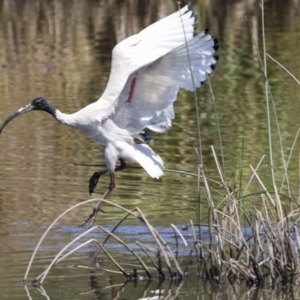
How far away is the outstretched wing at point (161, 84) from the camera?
7035 mm

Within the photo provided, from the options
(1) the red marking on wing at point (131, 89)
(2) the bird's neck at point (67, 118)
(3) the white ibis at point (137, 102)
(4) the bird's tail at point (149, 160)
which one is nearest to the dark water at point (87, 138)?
(4) the bird's tail at point (149, 160)

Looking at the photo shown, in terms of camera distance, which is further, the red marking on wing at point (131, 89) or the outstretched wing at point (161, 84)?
the red marking on wing at point (131, 89)

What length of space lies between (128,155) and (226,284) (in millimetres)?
2051

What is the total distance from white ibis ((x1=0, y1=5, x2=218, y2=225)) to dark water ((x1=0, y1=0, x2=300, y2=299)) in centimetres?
49

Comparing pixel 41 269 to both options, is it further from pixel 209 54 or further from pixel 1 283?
pixel 209 54

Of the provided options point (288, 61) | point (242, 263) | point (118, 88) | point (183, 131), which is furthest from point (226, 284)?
point (288, 61)

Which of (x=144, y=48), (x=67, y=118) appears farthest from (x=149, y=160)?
(x=144, y=48)

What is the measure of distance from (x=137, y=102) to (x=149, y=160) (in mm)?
505

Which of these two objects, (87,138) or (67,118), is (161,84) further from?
(87,138)

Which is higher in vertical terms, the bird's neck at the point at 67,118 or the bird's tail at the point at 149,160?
the bird's neck at the point at 67,118

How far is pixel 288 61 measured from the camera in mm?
17188

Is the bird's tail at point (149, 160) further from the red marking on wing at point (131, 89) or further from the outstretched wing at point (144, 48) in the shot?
the red marking on wing at point (131, 89)

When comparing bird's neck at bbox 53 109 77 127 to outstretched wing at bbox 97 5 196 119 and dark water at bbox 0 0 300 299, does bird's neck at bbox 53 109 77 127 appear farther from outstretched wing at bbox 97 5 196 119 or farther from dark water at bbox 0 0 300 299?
dark water at bbox 0 0 300 299

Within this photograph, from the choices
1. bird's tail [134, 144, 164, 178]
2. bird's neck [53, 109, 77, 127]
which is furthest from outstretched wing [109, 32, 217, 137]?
bird's neck [53, 109, 77, 127]
